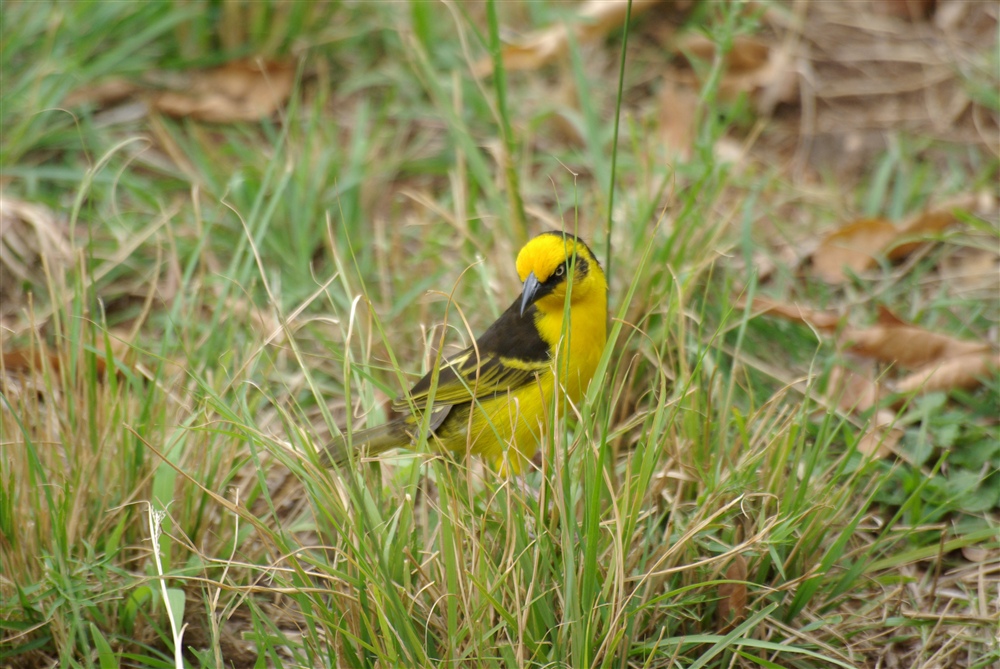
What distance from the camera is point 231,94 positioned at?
17.6ft

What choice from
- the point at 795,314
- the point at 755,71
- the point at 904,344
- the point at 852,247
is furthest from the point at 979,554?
the point at 755,71

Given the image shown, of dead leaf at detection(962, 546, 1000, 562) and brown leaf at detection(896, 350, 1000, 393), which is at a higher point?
brown leaf at detection(896, 350, 1000, 393)

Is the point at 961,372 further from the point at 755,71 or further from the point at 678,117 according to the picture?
the point at 755,71

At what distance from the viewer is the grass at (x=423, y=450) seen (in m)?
2.47

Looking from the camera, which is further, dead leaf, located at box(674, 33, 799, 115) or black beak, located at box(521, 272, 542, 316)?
dead leaf, located at box(674, 33, 799, 115)

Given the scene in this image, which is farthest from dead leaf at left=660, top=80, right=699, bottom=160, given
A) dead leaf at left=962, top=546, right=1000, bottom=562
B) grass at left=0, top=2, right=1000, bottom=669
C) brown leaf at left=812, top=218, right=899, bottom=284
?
dead leaf at left=962, top=546, right=1000, bottom=562

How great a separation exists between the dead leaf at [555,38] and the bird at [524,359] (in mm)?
2116

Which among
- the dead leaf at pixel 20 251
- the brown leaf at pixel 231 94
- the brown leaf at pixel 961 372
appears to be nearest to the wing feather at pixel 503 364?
the brown leaf at pixel 961 372

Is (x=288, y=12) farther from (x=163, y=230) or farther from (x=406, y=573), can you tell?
(x=406, y=573)

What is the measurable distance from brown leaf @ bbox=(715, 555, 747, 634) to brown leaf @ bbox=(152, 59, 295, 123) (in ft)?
11.6

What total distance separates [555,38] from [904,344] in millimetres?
2511

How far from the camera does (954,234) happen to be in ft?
13.1

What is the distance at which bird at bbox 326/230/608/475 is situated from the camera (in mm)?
3318

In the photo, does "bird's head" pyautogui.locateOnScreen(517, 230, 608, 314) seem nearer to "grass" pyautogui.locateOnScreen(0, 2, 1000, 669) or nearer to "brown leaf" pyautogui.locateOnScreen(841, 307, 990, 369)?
"grass" pyautogui.locateOnScreen(0, 2, 1000, 669)
